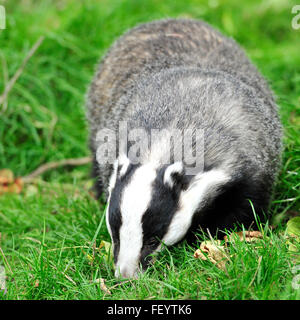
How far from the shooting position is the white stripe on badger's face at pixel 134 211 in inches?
102

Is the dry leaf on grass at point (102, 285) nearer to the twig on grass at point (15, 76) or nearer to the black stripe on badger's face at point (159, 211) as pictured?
the black stripe on badger's face at point (159, 211)

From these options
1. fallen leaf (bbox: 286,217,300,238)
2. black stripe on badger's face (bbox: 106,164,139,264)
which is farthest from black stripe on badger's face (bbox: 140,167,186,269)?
fallen leaf (bbox: 286,217,300,238)

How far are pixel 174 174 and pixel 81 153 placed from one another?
102 inches

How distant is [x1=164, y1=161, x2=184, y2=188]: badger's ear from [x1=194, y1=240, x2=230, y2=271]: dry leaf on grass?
422mm

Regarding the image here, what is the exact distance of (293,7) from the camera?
6297 mm

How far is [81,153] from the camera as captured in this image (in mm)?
5184

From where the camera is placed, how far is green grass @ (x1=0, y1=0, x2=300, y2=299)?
273 cm

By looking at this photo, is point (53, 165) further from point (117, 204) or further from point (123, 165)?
point (117, 204)

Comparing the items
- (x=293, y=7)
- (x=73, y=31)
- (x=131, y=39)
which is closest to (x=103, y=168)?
(x=131, y=39)

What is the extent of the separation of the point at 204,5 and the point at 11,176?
3.06 metres

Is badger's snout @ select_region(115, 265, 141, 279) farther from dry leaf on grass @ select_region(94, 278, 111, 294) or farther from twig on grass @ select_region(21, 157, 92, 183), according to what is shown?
twig on grass @ select_region(21, 157, 92, 183)

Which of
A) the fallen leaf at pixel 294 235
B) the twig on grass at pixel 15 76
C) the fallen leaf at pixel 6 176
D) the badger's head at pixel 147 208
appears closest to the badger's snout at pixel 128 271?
the badger's head at pixel 147 208

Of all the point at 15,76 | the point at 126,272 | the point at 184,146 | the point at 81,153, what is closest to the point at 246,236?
the point at 184,146
